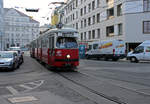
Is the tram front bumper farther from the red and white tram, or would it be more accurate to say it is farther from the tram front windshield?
the tram front windshield

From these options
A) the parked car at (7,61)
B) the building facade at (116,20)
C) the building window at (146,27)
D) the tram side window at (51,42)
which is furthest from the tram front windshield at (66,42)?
the building window at (146,27)

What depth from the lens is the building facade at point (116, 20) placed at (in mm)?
36062

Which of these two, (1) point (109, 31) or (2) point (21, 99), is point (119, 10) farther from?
(2) point (21, 99)

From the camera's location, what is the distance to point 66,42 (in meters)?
16.0

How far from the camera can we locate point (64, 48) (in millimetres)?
15688

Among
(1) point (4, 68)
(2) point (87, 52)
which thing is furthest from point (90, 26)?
(1) point (4, 68)

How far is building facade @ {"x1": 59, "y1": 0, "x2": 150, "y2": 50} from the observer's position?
36062 millimetres

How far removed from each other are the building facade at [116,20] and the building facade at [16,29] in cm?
4693

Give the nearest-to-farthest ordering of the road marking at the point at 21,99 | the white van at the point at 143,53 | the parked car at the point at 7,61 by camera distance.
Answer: the road marking at the point at 21,99 → the parked car at the point at 7,61 → the white van at the point at 143,53

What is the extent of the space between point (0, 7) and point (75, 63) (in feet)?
184

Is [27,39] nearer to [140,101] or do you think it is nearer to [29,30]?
[29,30]

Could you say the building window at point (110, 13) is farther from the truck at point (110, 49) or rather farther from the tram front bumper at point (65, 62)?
the tram front bumper at point (65, 62)

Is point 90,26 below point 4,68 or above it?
above

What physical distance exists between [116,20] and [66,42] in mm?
25828
